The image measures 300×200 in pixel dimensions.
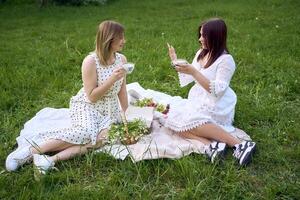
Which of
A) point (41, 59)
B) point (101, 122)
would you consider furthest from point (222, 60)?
point (41, 59)

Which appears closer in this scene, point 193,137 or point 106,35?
point 106,35

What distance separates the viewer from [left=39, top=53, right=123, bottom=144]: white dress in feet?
12.8

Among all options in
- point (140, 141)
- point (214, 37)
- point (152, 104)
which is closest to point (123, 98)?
point (152, 104)

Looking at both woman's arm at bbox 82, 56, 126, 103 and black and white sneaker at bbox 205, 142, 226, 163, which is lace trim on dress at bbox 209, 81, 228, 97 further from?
woman's arm at bbox 82, 56, 126, 103

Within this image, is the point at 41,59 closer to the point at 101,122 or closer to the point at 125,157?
the point at 101,122

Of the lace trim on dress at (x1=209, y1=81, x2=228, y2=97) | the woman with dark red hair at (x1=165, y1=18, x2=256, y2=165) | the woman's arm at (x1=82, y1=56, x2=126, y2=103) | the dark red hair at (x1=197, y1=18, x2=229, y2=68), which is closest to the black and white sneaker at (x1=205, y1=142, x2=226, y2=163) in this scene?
the woman with dark red hair at (x1=165, y1=18, x2=256, y2=165)

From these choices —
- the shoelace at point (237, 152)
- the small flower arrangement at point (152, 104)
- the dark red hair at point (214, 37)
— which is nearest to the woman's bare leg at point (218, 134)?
the shoelace at point (237, 152)

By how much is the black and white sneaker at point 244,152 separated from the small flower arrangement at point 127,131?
95 cm

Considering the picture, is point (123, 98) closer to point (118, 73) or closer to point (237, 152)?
point (118, 73)

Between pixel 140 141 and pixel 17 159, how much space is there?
1169 millimetres

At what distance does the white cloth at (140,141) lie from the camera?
385 centimetres

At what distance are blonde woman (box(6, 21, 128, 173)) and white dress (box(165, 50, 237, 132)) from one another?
67 centimetres

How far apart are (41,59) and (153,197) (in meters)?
4.57

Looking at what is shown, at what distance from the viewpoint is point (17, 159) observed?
373cm
